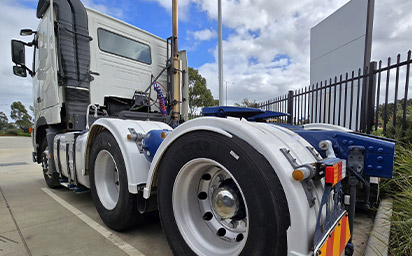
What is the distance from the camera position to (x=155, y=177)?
78.5 inches

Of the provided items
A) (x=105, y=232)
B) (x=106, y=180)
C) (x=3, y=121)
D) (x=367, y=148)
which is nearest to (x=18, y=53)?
(x=106, y=180)

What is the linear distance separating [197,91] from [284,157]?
20203 mm

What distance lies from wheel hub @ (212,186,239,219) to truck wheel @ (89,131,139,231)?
1.05m

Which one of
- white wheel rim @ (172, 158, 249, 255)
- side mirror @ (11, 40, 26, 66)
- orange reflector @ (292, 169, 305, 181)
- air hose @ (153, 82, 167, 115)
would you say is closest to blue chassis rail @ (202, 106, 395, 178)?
orange reflector @ (292, 169, 305, 181)

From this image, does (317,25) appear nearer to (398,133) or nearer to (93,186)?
(398,133)

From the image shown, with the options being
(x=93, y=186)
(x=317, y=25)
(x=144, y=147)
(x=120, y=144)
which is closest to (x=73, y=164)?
(x=93, y=186)

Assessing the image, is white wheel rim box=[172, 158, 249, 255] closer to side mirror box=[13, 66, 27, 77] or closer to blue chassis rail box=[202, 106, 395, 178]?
blue chassis rail box=[202, 106, 395, 178]

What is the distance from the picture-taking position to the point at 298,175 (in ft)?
3.82

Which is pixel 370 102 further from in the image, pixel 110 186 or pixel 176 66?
pixel 110 186

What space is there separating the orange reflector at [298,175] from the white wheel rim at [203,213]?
1.79 ft

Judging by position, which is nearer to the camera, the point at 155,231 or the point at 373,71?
the point at 155,231

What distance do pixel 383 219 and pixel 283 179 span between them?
1.98 m

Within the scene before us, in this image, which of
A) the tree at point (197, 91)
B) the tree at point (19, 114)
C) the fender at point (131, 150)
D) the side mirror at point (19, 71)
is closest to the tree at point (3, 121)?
the tree at point (19, 114)

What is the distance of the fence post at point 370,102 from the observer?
4457 millimetres
